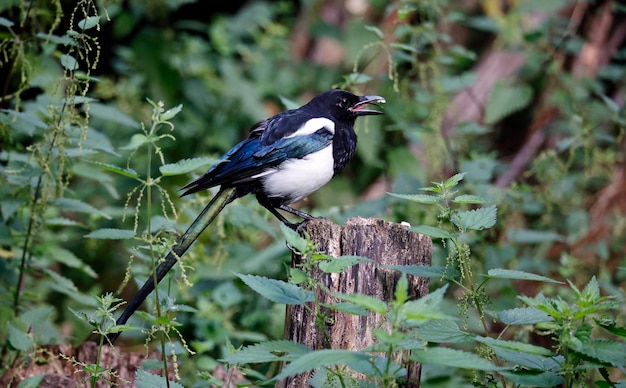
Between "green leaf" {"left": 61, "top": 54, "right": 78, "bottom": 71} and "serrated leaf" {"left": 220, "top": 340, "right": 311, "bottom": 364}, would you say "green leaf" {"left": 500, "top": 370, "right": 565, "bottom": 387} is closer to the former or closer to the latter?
"serrated leaf" {"left": 220, "top": 340, "right": 311, "bottom": 364}

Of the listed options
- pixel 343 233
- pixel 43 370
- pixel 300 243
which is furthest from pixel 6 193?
pixel 300 243

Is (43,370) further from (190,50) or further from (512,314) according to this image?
(190,50)

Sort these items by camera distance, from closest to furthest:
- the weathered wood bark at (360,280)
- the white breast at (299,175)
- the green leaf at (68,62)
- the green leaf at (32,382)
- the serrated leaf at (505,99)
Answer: the weathered wood bark at (360,280) < the green leaf at (68,62) < the green leaf at (32,382) < the white breast at (299,175) < the serrated leaf at (505,99)

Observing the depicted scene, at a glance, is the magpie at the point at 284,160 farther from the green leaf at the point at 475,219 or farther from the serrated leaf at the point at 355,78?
the green leaf at the point at 475,219

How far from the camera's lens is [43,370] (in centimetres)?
355

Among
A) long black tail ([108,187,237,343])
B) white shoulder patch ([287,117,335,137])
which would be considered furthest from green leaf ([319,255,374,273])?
white shoulder patch ([287,117,335,137])

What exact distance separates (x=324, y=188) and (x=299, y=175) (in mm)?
2694

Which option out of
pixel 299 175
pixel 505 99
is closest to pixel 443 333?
pixel 299 175

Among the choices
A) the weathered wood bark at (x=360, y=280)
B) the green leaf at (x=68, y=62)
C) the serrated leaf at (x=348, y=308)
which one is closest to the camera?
the serrated leaf at (x=348, y=308)

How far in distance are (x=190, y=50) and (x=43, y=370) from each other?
401 cm

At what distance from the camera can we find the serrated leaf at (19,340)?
130 inches

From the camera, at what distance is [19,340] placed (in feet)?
10.9

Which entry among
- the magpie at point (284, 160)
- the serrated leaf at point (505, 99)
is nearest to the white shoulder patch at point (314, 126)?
the magpie at point (284, 160)

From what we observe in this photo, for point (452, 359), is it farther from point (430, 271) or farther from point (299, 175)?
point (299, 175)
